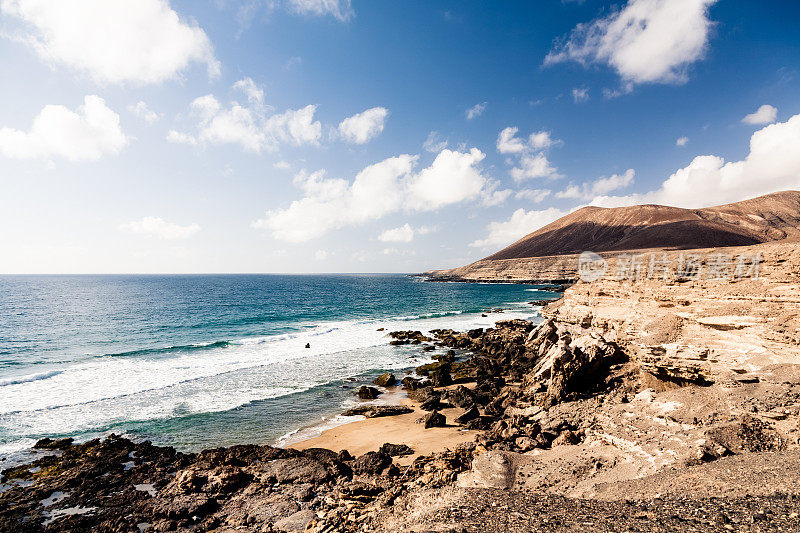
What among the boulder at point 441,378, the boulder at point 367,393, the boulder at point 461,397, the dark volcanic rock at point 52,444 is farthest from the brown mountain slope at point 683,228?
the dark volcanic rock at point 52,444

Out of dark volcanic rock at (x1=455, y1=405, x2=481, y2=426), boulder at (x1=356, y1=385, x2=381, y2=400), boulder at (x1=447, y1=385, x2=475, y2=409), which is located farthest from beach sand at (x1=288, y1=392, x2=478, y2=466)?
boulder at (x1=356, y1=385, x2=381, y2=400)

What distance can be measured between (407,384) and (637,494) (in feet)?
63.5

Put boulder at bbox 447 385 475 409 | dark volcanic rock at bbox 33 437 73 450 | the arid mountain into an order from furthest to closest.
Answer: the arid mountain → boulder at bbox 447 385 475 409 → dark volcanic rock at bbox 33 437 73 450

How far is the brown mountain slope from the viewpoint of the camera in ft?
445

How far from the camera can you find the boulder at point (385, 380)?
26.2m

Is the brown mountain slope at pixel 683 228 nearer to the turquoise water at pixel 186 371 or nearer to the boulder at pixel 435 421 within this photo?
the turquoise water at pixel 186 371

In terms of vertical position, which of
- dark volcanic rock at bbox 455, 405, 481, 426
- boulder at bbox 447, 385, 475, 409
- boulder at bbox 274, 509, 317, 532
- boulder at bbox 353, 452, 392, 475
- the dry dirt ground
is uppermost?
the dry dirt ground

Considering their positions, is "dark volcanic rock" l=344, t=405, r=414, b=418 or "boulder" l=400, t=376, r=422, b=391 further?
"boulder" l=400, t=376, r=422, b=391

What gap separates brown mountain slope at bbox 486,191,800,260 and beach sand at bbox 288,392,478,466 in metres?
150

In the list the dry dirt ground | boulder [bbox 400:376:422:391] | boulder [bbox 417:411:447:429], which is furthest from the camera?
boulder [bbox 400:376:422:391]

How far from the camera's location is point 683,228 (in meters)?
145

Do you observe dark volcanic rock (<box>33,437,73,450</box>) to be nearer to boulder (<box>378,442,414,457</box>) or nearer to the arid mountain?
boulder (<box>378,442,414,457</box>)

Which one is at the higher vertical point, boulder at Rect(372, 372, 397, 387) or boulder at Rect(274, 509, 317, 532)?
boulder at Rect(274, 509, 317, 532)

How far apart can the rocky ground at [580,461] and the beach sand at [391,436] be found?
2.09 ft
